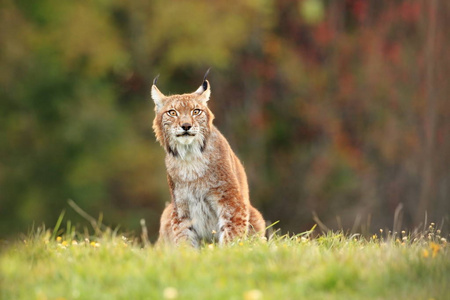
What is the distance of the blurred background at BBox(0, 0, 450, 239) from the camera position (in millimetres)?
20406

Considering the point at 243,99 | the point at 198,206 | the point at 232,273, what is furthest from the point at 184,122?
the point at 243,99

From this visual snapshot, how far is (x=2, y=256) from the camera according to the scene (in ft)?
20.7

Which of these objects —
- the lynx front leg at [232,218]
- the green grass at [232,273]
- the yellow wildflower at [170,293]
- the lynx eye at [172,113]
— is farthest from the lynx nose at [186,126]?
the yellow wildflower at [170,293]

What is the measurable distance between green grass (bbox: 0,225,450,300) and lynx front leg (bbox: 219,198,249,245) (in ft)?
4.32

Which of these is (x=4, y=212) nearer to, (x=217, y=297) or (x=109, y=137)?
(x=109, y=137)

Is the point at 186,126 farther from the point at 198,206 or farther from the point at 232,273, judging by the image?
the point at 232,273

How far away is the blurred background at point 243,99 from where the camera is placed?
2041 cm

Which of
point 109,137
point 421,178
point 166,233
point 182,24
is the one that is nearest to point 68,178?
point 109,137

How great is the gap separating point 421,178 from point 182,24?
7.09 m

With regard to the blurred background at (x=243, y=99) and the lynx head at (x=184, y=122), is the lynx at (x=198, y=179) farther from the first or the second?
the blurred background at (x=243, y=99)

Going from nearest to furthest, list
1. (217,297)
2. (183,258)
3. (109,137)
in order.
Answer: (217,297) < (183,258) < (109,137)

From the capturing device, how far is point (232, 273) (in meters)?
5.49

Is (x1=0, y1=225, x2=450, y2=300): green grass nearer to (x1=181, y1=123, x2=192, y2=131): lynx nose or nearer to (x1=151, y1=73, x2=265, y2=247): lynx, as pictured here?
(x1=151, y1=73, x2=265, y2=247): lynx

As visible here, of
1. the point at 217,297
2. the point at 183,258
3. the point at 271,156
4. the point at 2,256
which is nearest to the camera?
the point at 217,297
